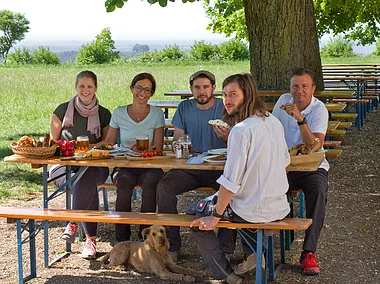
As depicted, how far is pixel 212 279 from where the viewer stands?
5020mm

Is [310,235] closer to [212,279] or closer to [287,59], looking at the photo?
[212,279]

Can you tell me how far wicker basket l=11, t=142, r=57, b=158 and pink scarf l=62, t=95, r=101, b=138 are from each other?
801 millimetres

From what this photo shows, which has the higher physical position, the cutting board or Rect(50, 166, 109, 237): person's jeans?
the cutting board

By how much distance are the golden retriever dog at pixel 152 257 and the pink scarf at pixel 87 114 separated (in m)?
1.31

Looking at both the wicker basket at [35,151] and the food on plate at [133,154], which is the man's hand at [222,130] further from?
the wicker basket at [35,151]

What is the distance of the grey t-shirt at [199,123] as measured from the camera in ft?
19.5

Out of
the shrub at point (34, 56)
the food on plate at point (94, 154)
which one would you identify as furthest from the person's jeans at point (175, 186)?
the shrub at point (34, 56)

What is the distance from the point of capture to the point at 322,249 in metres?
5.77

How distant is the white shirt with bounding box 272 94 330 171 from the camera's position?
565 centimetres

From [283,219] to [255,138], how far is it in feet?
2.12

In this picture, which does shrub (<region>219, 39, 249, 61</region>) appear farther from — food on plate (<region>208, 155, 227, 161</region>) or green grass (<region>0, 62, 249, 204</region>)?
food on plate (<region>208, 155, 227, 161</region>)

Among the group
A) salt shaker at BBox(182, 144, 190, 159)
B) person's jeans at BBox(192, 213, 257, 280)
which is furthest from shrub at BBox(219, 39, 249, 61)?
person's jeans at BBox(192, 213, 257, 280)

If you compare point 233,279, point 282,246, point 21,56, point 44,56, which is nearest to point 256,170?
point 233,279

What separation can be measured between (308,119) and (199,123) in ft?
2.96
